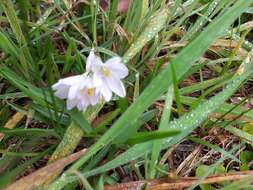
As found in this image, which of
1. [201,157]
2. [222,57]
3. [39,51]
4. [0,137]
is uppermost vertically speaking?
[39,51]

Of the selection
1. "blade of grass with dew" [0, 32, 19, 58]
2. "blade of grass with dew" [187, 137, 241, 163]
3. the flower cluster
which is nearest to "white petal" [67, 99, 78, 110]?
the flower cluster

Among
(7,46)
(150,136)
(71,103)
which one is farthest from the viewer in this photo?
(7,46)

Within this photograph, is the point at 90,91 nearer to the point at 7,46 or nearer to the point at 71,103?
the point at 71,103

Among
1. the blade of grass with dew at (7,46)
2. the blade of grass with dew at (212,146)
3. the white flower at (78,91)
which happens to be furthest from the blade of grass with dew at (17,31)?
the blade of grass with dew at (212,146)

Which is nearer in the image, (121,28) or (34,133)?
(34,133)

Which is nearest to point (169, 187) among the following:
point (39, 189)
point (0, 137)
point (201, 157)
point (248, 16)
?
point (201, 157)

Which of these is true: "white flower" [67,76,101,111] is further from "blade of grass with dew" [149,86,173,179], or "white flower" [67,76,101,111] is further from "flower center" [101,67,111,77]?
"blade of grass with dew" [149,86,173,179]

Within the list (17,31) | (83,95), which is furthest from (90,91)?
(17,31)

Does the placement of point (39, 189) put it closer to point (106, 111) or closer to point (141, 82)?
point (106, 111)
